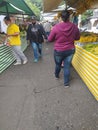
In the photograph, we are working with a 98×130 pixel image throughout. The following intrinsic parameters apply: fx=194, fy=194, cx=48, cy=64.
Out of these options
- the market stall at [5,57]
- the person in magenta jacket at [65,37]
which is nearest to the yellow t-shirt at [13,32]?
the market stall at [5,57]

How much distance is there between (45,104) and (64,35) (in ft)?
5.76

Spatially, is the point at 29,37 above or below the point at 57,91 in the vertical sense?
above

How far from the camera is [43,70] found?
24.0 ft

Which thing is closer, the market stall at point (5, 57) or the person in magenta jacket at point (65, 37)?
the person in magenta jacket at point (65, 37)

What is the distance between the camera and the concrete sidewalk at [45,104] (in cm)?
364

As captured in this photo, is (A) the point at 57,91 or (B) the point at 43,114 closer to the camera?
(B) the point at 43,114

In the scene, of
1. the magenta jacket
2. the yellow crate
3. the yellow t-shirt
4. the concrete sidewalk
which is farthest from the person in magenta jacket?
the yellow t-shirt

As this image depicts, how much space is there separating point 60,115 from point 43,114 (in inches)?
13.9

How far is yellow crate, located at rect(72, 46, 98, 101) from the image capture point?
4597 millimetres

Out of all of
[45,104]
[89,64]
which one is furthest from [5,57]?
[45,104]

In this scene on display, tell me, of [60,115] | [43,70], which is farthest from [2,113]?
[43,70]

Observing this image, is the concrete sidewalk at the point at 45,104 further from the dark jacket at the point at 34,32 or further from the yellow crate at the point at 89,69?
the dark jacket at the point at 34,32

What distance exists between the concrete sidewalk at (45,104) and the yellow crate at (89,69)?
0.53 feet

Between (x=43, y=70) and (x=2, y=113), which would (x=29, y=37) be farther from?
(x=2, y=113)
